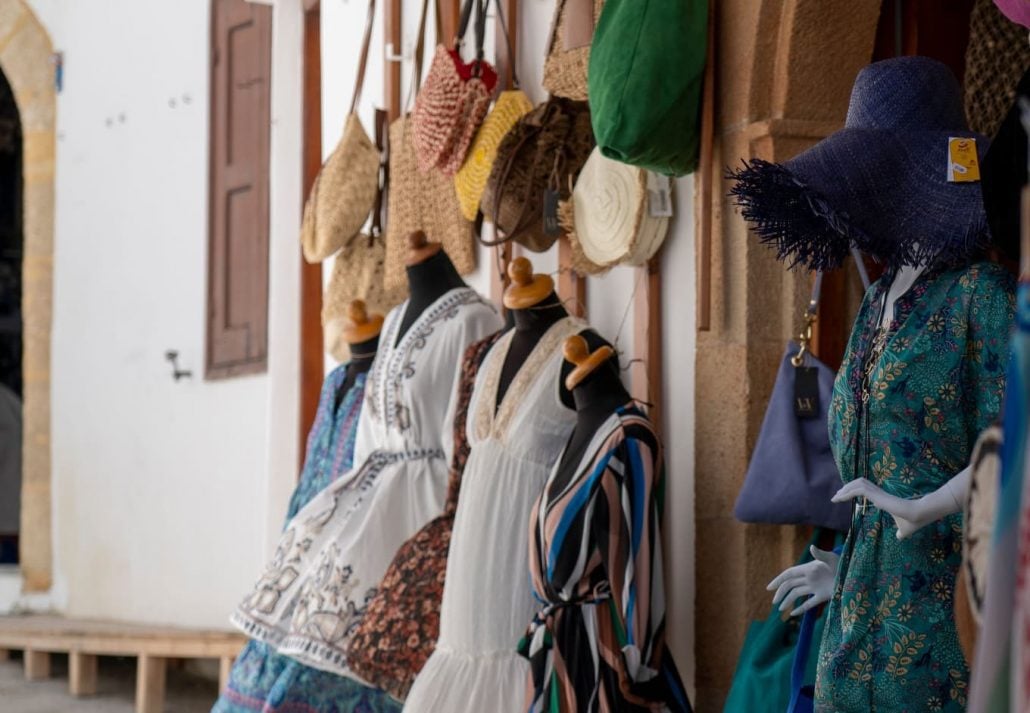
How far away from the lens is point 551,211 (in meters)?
3.79

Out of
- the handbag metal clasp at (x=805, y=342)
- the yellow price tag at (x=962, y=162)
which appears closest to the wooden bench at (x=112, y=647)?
the handbag metal clasp at (x=805, y=342)

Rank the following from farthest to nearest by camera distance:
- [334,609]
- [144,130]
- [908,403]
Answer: [144,130], [334,609], [908,403]

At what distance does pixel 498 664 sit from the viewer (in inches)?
131

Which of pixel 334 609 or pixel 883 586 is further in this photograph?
pixel 334 609

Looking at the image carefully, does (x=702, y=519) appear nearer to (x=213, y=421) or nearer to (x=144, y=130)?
(x=213, y=421)

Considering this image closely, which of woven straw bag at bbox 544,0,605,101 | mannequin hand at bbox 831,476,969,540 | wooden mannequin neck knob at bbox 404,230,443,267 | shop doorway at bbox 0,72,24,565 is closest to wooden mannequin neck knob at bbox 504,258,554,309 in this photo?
woven straw bag at bbox 544,0,605,101

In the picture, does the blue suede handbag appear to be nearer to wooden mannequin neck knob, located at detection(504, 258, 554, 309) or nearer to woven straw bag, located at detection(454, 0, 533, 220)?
wooden mannequin neck knob, located at detection(504, 258, 554, 309)

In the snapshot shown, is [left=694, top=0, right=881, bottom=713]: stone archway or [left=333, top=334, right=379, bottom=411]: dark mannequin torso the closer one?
[left=694, top=0, right=881, bottom=713]: stone archway

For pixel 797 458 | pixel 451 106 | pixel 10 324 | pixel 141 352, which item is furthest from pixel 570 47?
pixel 10 324

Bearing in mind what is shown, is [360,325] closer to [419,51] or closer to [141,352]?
[419,51]

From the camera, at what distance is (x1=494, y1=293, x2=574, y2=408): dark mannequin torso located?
139 inches

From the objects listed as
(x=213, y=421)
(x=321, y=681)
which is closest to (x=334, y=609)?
(x=321, y=681)

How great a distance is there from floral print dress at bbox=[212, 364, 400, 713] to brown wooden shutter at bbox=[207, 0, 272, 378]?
254 cm

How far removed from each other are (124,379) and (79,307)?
0.52m
